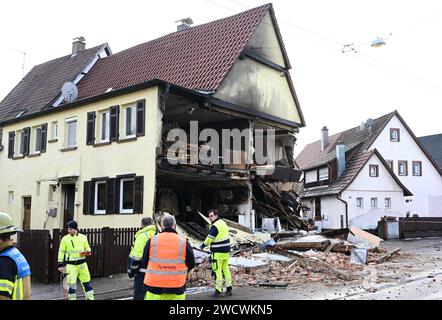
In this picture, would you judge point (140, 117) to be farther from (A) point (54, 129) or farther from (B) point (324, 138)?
(B) point (324, 138)

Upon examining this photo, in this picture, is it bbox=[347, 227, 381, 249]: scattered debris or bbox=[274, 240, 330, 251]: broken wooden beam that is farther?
bbox=[347, 227, 381, 249]: scattered debris

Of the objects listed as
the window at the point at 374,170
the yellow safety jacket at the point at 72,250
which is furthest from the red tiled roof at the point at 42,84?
the window at the point at 374,170

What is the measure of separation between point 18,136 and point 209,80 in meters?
10.5

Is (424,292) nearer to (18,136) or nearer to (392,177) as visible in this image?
(18,136)

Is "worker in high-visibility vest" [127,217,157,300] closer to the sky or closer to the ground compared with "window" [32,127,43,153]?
closer to the ground

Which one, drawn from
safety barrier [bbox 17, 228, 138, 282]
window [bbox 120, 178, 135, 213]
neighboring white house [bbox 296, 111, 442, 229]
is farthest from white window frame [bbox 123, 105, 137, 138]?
neighboring white house [bbox 296, 111, 442, 229]

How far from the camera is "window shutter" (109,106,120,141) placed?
720 inches

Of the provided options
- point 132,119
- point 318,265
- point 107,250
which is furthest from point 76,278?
point 132,119

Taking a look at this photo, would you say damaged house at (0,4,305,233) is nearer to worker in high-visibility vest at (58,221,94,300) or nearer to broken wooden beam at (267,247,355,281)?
broken wooden beam at (267,247,355,281)

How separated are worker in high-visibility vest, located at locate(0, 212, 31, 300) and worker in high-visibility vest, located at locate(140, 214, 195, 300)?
5.42 feet

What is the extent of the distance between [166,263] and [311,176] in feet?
119

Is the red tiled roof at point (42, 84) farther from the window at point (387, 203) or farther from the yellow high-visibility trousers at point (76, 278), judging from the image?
the window at point (387, 203)

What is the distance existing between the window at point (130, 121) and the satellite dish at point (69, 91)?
6.82m
